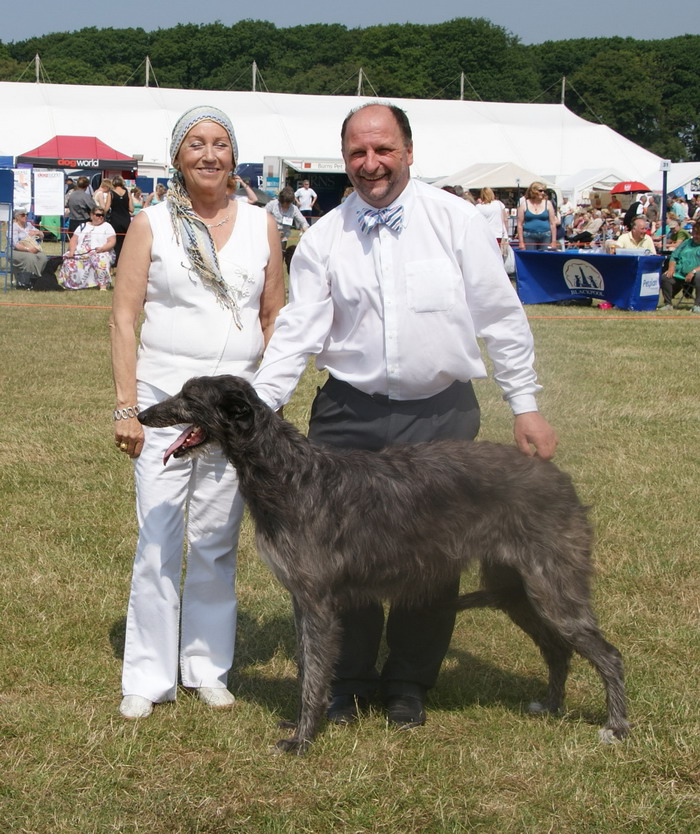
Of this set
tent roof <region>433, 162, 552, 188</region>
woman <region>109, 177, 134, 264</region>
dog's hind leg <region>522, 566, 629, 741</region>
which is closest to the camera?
dog's hind leg <region>522, 566, 629, 741</region>

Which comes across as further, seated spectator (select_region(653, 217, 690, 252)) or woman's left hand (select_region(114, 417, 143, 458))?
seated spectator (select_region(653, 217, 690, 252))

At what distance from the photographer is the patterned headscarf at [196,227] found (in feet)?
13.1

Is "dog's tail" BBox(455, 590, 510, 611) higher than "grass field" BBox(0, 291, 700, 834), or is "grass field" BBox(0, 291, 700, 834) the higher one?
"dog's tail" BBox(455, 590, 510, 611)

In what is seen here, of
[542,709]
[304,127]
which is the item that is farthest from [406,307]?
[304,127]

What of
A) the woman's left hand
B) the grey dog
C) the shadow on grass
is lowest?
the shadow on grass

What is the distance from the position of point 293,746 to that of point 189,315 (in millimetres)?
1775

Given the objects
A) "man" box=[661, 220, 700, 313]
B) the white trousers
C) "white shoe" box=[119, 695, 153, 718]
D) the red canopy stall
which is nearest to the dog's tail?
the white trousers

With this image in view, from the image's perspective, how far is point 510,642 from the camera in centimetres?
507

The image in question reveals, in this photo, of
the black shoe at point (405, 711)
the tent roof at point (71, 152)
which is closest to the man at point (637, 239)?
the black shoe at point (405, 711)

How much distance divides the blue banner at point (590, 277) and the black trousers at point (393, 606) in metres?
13.6

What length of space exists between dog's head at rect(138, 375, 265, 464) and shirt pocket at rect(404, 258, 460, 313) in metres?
0.75

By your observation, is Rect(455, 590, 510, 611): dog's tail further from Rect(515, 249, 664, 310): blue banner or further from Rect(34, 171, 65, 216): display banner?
Rect(34, 171, 65, 216): display banner

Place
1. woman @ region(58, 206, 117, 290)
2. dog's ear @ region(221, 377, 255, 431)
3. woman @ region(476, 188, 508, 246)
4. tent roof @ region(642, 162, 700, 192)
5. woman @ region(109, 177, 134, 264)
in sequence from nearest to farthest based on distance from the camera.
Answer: dog's ear @ region(221, 377, 255, 431)
woman @ region(476, 188, 508, 246)
woman @ region(58, 206, 117, 290)
woman @ region(109, 177, 134, 264)
tent roof @ region(642, 162, 700, 192)

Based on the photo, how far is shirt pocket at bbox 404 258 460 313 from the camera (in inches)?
154
